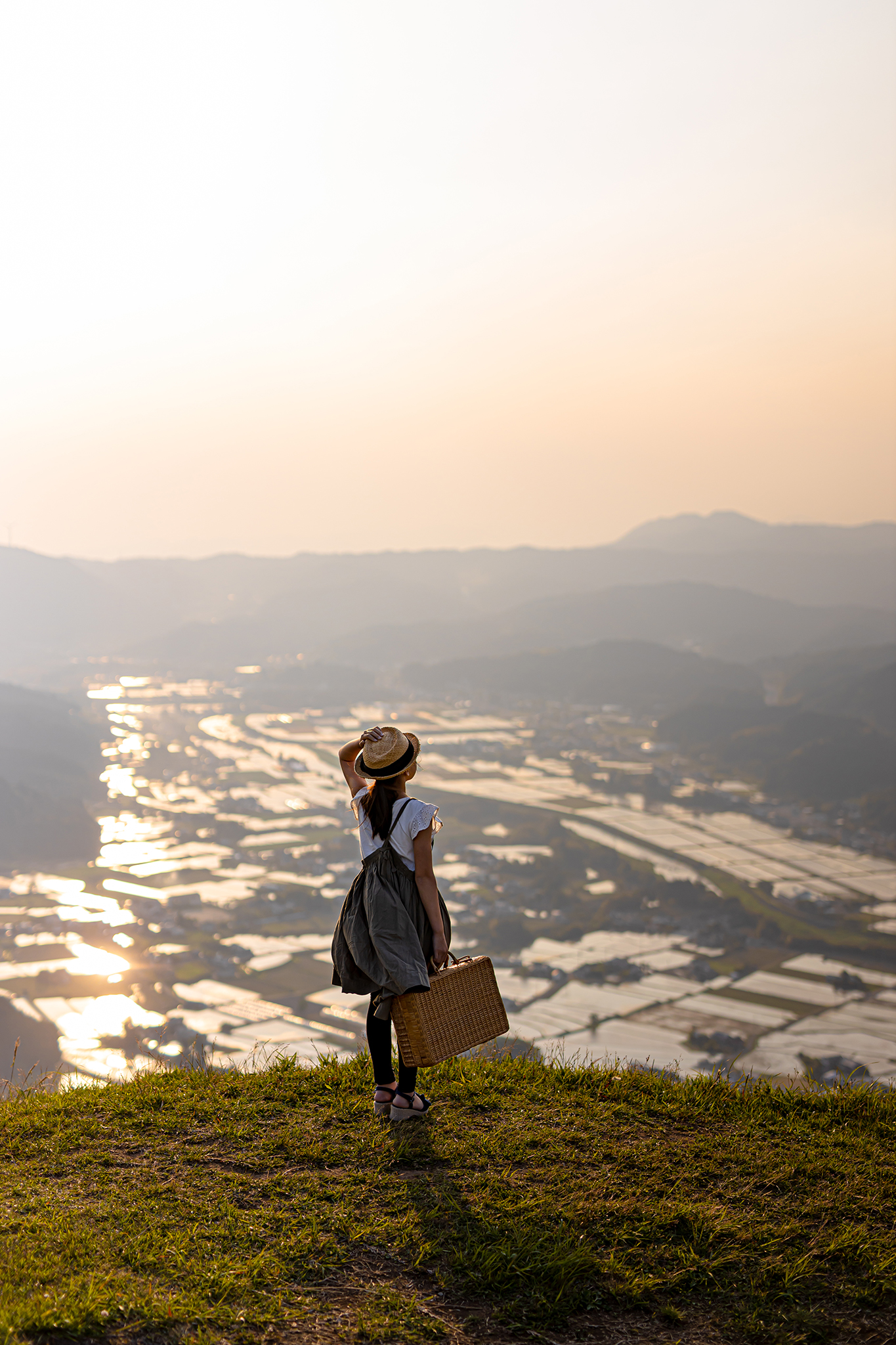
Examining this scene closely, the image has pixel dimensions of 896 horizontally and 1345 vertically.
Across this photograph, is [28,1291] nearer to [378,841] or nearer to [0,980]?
[378,841]

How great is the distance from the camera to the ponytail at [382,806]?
4074 millimetres

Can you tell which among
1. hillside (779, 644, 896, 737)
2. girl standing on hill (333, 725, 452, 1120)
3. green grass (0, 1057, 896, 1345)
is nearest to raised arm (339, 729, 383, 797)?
girl standing on hill (333, 725, 452, 1120)

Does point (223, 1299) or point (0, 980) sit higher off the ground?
point (223, 1299)

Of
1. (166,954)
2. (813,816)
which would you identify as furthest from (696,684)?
(166,954)

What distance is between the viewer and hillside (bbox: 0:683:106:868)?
199ft

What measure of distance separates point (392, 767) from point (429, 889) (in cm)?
57

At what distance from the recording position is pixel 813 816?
252 feet

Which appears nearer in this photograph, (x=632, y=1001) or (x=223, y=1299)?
(x=223, y=1299)

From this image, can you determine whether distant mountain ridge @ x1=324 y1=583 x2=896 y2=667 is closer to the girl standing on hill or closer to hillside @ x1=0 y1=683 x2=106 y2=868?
hillside @ x1=0 y1=683 x2=106 y2=868

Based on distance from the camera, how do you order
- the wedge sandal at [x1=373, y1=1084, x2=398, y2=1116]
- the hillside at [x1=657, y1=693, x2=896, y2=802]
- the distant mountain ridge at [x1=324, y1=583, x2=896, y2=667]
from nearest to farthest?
the wedge sandal at [x1=373, y1=1084, x2=398, y2=1116] < the hillside at [x1=657, y1=693, x2=896, y2=802] < the distant mountain ridge at [x1=324, y1=583, x2=896, y2=667]

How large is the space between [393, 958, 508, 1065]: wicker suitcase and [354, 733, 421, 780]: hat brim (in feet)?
2.97

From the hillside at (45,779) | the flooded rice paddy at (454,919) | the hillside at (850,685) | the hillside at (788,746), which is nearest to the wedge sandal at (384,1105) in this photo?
the flooded rice paddy at (454,919)

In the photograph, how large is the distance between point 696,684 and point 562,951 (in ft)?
297

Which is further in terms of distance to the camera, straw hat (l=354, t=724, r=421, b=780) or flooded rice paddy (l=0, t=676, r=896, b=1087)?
flooded rice paddy (l=0, t=676, r=896, b=1087)
